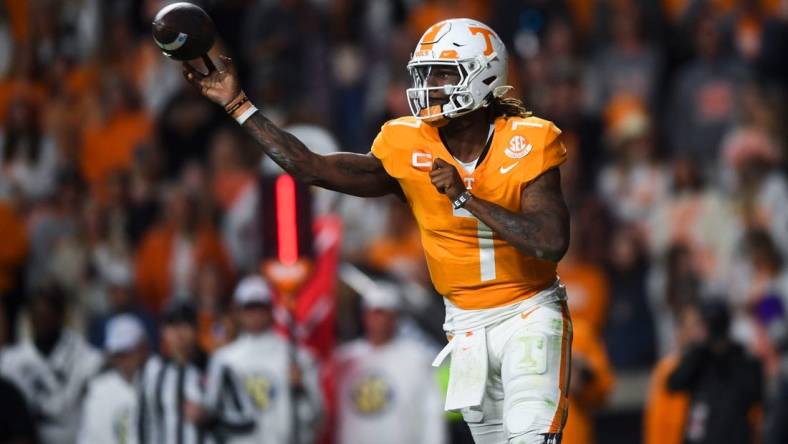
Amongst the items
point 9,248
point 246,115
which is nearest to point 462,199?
point 246,115

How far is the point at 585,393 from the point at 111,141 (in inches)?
230

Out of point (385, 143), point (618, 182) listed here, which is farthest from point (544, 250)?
point (618, 182)

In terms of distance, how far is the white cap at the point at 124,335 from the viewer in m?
11.0

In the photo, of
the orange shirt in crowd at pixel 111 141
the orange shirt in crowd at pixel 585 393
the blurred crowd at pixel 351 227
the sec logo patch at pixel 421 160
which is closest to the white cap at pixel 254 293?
the blurred crowd at pixel 351 227

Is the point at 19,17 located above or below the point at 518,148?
above

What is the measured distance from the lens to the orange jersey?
265 inches

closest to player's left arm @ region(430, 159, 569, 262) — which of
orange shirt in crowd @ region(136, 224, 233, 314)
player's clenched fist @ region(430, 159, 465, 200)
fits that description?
player's clenched fist @ region(430, 159, 465, 200)

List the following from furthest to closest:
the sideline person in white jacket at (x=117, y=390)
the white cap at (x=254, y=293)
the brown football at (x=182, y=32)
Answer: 1. the white cap at (x=254, y=293)
2. the sideline person in white jacket at (x=117, y=390)
3. the brown football at (x=182, y=32)

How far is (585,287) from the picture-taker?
12.1m

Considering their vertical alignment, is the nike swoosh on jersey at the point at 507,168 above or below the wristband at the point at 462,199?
above

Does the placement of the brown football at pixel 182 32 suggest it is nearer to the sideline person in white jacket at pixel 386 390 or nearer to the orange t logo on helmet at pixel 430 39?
the orange t logo on helmet at pixel 430 39

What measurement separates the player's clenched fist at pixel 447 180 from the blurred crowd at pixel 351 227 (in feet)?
12.7

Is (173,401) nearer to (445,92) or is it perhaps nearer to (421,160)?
(421,160)

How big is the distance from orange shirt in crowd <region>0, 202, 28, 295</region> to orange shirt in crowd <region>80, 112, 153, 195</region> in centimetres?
110
